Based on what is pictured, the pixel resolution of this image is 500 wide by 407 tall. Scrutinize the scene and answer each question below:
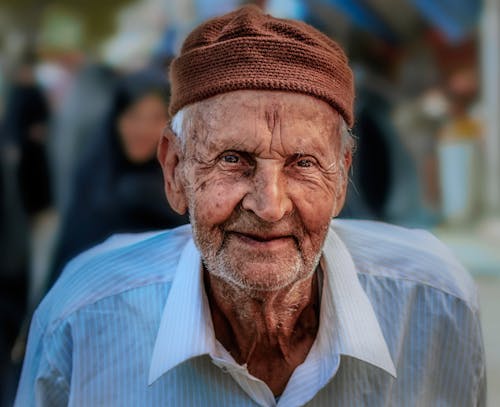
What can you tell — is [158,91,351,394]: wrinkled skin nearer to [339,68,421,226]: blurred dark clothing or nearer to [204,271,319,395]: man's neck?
[204,271,319,395]: man's neck

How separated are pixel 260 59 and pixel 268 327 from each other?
22.9 inches

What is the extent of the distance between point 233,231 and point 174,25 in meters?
4.12

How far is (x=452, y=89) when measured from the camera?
6148 mm

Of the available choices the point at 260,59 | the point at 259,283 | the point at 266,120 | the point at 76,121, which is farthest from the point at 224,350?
the point at 76,121

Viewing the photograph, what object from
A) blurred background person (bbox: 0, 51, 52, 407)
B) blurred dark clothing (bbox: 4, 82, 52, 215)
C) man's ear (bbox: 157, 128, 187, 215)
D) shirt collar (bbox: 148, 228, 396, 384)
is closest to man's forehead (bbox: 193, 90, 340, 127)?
man's ear (bbox: 157, 128, 187, 215)

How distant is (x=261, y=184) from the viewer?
1.40 metres

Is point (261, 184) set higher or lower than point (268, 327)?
higher

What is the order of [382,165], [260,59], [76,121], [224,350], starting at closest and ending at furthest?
[260,59]
[224,350]
[382,165]
[76,121]

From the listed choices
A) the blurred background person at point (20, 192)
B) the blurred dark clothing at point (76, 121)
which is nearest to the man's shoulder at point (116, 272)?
the blurred background person at point (20, 192)

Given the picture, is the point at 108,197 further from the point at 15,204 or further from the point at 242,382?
the point at 242,382

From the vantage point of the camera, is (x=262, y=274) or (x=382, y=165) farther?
(x=382, y=165)

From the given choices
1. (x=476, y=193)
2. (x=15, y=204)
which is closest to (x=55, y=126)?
(x=15, y=204)

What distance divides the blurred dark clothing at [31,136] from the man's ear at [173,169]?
10.4ft

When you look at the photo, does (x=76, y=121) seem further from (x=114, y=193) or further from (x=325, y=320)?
(x=325, y=320)
